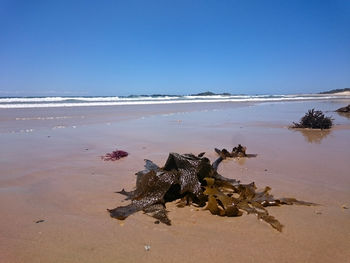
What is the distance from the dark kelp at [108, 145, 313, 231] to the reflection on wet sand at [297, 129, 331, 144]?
420 cm

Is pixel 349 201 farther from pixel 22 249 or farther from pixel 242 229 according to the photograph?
pixel 22 249

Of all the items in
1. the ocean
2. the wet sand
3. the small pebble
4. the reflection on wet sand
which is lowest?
the ocean

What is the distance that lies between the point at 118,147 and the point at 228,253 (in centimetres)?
436

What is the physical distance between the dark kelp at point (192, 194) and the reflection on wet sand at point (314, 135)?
4199mm

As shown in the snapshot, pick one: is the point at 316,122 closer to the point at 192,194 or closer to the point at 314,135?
the point at 314,135

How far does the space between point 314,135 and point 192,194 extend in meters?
5.84

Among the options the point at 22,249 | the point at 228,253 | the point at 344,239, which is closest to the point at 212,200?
the point at 228,253

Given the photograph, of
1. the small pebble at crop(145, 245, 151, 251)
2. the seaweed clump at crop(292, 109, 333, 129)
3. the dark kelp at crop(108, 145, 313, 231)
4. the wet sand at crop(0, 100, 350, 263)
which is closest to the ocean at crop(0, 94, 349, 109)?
the seaweed clump at crop(292, 109, 333, 129)

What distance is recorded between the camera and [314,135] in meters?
7.93

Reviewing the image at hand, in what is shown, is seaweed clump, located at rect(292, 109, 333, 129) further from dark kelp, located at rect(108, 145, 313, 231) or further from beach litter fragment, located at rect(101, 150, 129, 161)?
dark kelp, located at rect(108, 145, 313, 231)

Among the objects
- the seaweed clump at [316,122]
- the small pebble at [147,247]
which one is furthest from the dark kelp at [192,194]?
the seaweed clump at [316,122]

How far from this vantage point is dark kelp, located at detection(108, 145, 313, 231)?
2.88 m

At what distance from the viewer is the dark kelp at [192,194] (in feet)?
9.44

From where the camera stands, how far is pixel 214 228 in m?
2.59
